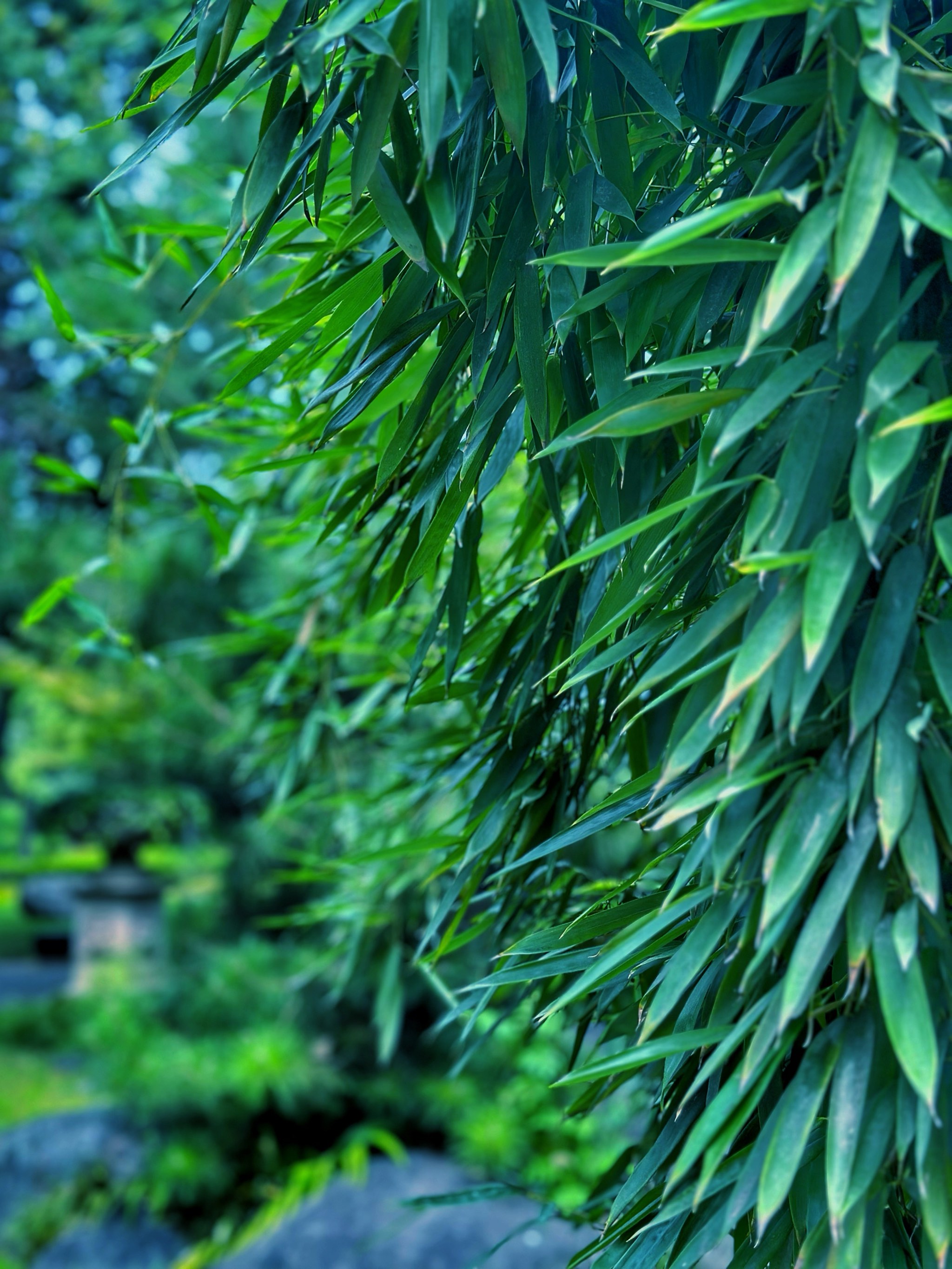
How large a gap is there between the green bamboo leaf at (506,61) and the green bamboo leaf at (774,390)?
19 cm

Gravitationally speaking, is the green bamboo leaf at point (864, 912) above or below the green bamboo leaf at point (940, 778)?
below

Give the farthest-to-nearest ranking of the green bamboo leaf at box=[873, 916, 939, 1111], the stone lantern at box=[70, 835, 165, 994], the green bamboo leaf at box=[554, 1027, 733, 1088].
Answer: the stone lantern at box=[70, 835, 165, 994], the green bamboo leaf at box=[554, 1027, 733, 1088], the green bamboo leaf at box=[873, 916, 939, 1111]

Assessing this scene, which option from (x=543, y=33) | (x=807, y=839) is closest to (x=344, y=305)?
(x=543, y=33)

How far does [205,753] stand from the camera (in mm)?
3625

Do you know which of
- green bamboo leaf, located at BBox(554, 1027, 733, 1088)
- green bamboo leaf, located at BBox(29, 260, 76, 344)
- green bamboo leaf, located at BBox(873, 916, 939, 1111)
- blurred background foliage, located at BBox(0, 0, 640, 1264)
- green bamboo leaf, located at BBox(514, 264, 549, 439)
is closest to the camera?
green bamboo leaf, located at BBox(873, 916, 939, 1111)

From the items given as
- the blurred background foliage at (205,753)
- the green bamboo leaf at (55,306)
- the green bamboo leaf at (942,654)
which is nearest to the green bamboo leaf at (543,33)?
the green bamboo leaf at (942,654)

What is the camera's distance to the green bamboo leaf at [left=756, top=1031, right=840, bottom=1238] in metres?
0.50

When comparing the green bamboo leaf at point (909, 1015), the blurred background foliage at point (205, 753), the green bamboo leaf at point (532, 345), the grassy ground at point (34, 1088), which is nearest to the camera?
the green bamboo leaf at point (909, 1015)

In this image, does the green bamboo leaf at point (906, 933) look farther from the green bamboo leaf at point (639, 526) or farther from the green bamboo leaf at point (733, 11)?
the green bamboo leaf at point (733, 11)

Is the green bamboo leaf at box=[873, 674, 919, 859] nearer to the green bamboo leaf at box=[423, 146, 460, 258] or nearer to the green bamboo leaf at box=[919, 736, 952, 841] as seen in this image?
the green bamboo leaf at box=[919, 736, 952, 841]

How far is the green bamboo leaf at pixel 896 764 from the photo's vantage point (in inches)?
18.9

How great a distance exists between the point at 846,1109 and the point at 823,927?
0.08 meters

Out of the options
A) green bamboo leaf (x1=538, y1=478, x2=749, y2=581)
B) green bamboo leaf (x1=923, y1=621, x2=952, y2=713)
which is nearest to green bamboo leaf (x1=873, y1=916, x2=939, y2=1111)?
Result: green bamboo leaf (x1=923, y1=621, x2=952, y2=713)

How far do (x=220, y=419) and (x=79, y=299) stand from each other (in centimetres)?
273
